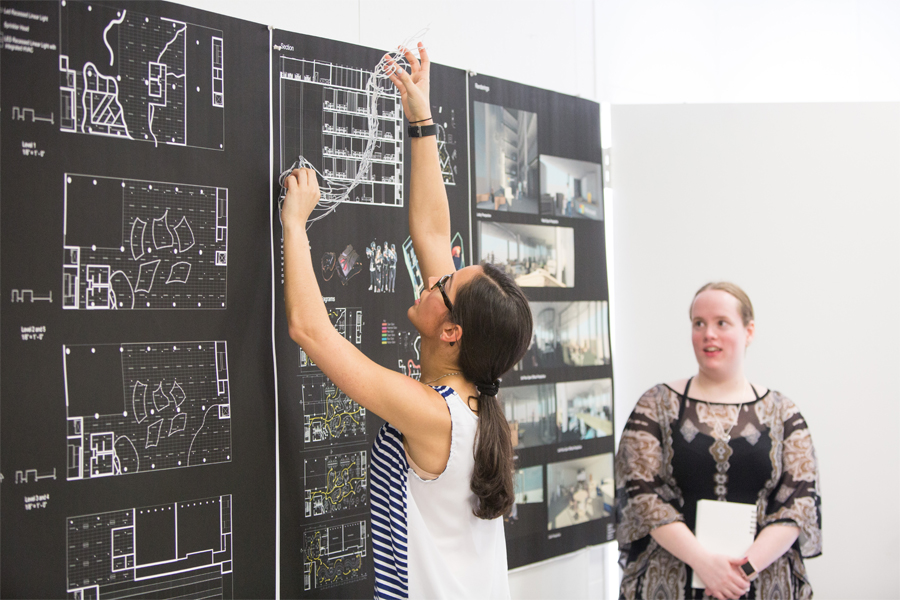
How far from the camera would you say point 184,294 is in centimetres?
198

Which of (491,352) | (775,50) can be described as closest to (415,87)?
(491,352)

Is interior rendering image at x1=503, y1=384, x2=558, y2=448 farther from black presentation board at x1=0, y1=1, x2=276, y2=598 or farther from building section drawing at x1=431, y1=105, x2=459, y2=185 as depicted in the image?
black presentation board at x1=0, y1=1, x2=276, y2=598

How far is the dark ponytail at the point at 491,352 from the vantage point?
5.62 feet

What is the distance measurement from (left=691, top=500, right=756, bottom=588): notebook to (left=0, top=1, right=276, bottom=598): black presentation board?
151 centimetres

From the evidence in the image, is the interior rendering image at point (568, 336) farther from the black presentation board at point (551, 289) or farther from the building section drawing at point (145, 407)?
the building section drawing at point (145, 407)

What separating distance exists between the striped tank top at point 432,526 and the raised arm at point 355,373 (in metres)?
0.07

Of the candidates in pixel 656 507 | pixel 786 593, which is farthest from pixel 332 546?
pixel 786 593

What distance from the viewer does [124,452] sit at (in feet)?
6.17

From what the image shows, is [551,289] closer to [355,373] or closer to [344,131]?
[344,131]

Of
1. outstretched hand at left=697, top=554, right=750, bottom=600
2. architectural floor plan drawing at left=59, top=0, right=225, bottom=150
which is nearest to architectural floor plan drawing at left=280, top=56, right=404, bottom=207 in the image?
architectural floor plan drawing at left=59, top=0, right=225, bottom=150

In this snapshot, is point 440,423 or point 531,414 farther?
point 531,414

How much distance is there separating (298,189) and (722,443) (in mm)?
1708

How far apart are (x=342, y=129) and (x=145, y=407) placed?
3.57ft

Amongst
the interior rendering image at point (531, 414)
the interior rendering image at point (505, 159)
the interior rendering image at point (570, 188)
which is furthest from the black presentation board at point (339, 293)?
the interior rendering image at point (570, 188)
